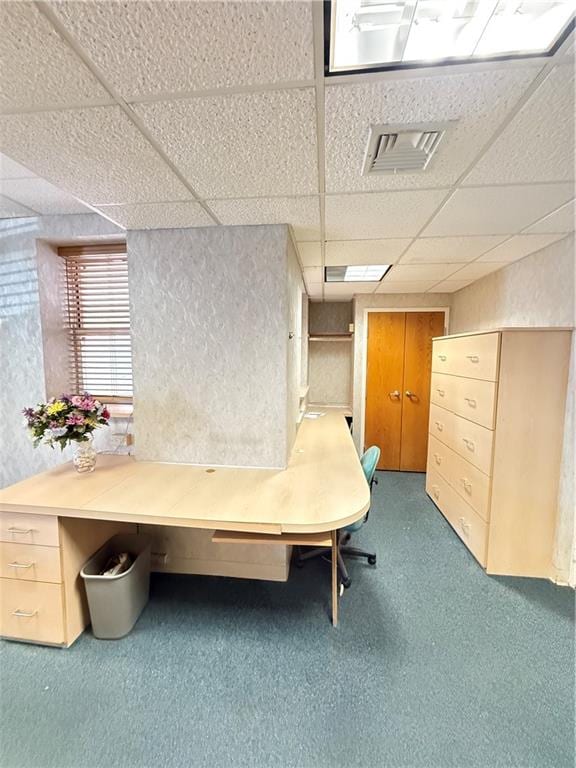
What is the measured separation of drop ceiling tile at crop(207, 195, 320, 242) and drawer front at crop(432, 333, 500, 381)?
4.74ft

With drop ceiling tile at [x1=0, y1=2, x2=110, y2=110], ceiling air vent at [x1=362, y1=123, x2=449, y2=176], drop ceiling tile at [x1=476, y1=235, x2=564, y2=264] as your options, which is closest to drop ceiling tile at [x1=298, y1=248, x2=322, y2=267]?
ceiling air vent at [x1=362, y1=123, x2=449, y2=176]

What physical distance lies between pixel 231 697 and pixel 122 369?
2366 mm

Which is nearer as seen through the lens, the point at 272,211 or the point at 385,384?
the point at 272,211

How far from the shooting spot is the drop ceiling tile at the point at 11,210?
→ 88.0 inches

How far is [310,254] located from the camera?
2.48 metres

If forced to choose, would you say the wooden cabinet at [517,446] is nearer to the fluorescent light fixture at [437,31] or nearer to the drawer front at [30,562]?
the fluorescent light fixture at [437,31]

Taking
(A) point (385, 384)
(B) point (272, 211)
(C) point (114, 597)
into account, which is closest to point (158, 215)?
(B) point (272, 211)

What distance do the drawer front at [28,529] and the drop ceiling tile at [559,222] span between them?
3.16 metres

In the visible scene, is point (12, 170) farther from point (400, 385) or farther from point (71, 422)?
point (400, 385)

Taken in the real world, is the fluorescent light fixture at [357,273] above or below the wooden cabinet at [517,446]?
above

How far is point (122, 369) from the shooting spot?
2.72m

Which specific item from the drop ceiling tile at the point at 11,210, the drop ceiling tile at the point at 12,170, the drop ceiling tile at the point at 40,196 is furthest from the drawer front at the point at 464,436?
the drop ceiling tile at the point at 11,210

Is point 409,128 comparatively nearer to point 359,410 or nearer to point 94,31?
point 94,31

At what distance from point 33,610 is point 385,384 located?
3.88 m
